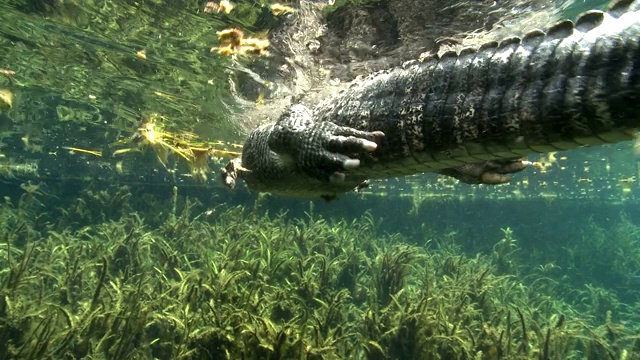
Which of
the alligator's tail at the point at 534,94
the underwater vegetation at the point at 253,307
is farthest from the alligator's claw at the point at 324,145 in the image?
the underwater vegetation at the point at 253,307

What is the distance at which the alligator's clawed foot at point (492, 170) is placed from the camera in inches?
150

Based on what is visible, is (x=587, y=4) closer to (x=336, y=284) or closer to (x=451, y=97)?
(x=451, y=97)

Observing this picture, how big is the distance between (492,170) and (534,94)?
1634mm

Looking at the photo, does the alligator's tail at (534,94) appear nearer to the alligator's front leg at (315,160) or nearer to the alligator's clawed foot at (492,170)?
the alligator's front leg at (315,160)

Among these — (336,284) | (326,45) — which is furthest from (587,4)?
(336,284)

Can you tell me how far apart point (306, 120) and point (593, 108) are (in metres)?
2.39

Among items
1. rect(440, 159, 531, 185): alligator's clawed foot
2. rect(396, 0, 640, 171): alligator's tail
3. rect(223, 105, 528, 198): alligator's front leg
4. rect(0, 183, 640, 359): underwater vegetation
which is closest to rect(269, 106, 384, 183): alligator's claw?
rect(223, 105, 528, 198): alligator's front leg

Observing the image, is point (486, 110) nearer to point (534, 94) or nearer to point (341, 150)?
point (534, 94)

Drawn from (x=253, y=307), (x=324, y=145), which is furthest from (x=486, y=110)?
(x=253, y=307)

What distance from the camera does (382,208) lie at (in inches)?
1011

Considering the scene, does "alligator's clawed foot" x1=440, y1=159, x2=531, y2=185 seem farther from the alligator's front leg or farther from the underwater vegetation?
the underwater vegetation

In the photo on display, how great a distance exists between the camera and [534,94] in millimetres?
2420

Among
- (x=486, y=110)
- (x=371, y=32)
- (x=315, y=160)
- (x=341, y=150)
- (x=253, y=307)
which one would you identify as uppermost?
(x=371, y=32)

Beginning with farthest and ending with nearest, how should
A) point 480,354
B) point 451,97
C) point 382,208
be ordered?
point 382,208, point 480,354, point 451,97
